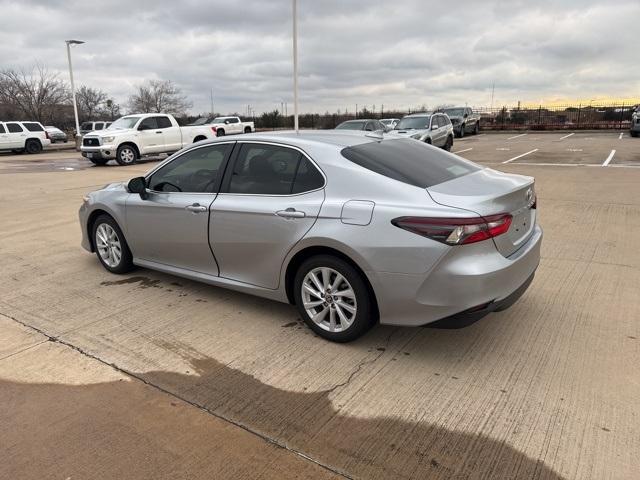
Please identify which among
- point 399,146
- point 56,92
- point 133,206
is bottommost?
point 133,206

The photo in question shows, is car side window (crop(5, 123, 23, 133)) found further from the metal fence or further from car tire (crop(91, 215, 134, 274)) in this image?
car tire (crop(91, 215, 134, 274))

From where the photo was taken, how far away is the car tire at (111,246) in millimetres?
5121

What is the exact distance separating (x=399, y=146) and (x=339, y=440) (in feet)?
7.89

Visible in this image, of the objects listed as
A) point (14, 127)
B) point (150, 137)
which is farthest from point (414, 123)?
point (14, 127)

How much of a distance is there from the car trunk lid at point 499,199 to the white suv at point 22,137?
2863 centimetres

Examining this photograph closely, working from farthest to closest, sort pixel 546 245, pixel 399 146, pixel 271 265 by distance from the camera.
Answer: pixel 546 245
pixel 399 146
pixel 271 265

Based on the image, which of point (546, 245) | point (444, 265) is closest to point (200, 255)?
point (444, 265)

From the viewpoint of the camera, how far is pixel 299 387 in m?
3.11

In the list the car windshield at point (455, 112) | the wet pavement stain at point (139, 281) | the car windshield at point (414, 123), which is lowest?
the wet pavement stain at point (139, 281)

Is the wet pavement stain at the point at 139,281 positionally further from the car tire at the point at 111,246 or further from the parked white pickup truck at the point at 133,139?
the parked white pickup truck at the point at 133,139

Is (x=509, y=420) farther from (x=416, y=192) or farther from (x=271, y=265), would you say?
(x=271, y=265)

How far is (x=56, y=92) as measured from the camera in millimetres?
47250

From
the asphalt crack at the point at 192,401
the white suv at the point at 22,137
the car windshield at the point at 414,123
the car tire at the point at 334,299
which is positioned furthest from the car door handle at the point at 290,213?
the white suv at the point at 22,137

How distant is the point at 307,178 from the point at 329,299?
90cm
